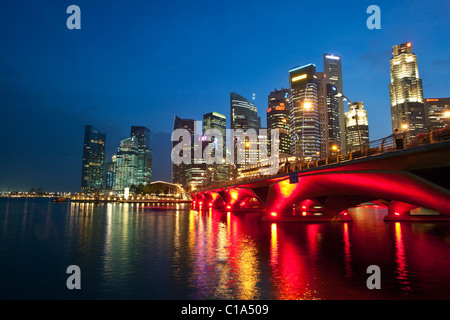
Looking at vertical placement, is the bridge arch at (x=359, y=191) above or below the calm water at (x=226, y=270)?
above

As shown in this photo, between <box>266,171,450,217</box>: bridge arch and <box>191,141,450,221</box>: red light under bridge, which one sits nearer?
<box>191,141,450,221</box>: red light under bridge

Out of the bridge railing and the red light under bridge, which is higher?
the bridge railing

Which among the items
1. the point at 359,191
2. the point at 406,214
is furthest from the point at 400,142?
the point at 406,214

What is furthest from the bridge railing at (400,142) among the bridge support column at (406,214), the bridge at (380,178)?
the bridge support column at (406,214)

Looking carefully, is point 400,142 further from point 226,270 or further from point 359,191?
point 226,270

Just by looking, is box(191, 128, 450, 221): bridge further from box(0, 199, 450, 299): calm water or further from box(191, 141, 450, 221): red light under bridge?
box(0, 199, 450, 299): calm water

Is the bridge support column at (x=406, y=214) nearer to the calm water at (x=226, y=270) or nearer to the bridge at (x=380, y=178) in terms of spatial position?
the bridge at (x=380, y=178)

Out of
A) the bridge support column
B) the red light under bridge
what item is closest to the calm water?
the red light under bridge

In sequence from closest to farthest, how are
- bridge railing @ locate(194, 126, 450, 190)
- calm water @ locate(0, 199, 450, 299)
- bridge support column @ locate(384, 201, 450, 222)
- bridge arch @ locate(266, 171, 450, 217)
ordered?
calm water @ locate(0, 199, 450, 299) → bridge railing @ locate(194, 126, 450, 190) → bridge arch @ locate(266, 171, 450, 217) → bridge support column @ locate(384, 201, 450, 222)
